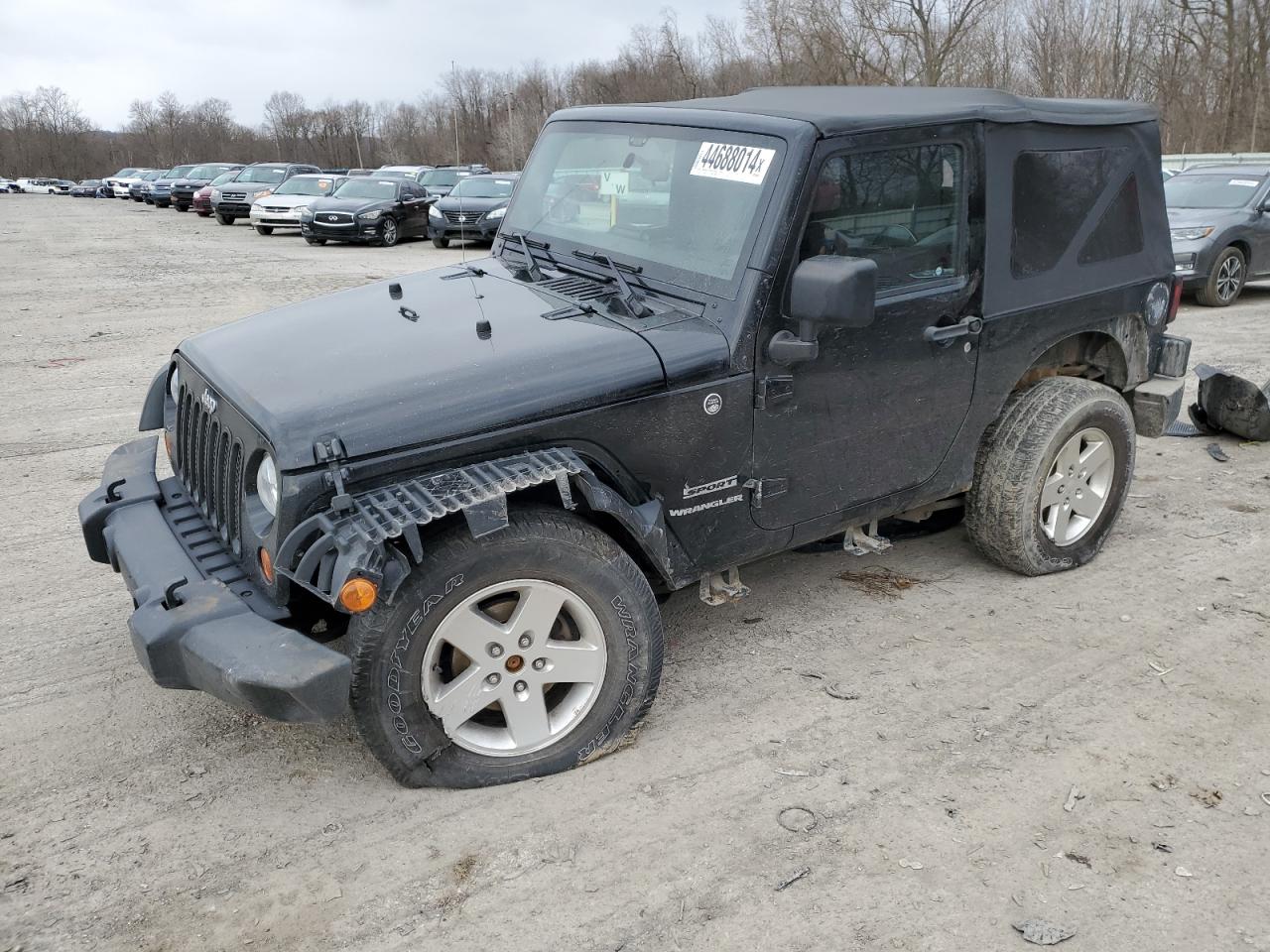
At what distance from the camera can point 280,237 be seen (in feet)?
78.7

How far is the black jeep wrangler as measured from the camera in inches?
111

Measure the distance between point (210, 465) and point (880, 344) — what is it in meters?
2.41

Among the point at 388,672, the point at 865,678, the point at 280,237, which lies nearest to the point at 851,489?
the point at 865,678

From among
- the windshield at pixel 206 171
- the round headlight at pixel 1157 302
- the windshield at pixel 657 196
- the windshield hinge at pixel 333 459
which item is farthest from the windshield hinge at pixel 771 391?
the windshield at pixel 206 171

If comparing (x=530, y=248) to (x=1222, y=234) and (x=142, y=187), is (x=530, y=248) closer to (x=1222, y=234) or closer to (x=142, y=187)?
(x=1222, y=234)

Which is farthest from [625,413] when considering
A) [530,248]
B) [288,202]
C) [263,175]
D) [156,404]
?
[263,175]

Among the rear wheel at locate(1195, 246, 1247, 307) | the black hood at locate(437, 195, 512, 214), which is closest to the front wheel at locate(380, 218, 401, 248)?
the black hood at locate(437, 195, 512, 214)

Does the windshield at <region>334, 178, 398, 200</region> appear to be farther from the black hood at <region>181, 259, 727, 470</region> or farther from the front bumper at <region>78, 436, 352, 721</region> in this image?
the front bumper at <region>78, 436, 352, 721</region>

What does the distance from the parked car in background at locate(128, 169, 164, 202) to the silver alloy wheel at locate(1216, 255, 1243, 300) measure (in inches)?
1676

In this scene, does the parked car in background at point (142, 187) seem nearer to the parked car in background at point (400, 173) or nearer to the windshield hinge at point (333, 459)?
the parked car in background at point (400, 173)

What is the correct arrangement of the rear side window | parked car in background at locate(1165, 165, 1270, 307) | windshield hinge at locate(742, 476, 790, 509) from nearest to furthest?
windshield hinge at locate(742, 476, 790, 509) < the rear side window < parked car in background at locate(1165, 165, 1270, 307)

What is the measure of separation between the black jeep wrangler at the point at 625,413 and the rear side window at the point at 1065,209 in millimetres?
17

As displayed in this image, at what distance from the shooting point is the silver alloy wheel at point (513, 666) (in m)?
2.93

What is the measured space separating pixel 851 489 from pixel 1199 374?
4203 millimetres
